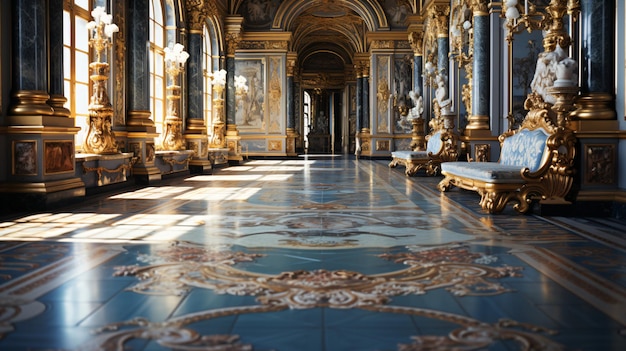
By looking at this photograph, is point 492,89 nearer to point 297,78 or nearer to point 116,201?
point 116,201

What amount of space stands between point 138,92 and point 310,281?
9189mm

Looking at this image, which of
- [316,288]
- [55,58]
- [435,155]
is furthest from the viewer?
[435,155]

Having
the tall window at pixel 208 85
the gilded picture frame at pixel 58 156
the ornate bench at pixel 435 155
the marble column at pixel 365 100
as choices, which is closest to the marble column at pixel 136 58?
the gilded picture frame at pixel 58 156

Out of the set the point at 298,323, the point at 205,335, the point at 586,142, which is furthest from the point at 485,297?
the point at 586,142

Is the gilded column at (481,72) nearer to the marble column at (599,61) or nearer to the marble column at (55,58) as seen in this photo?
the marble column at (599,61)

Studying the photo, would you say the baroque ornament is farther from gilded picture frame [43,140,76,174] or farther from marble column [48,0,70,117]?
marble column [48,0,70,117]

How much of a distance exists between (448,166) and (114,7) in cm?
661

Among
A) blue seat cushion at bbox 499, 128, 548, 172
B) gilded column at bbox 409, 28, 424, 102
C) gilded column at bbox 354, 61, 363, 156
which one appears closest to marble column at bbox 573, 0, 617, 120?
blue seat cushion at bbox 499, 128, 548, 172

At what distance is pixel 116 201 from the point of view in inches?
337

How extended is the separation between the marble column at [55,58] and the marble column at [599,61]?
21.4ft

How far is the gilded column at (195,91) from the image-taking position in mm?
16016

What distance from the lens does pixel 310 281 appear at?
369 centimetres

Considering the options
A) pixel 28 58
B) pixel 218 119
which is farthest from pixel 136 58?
pixel 218 119

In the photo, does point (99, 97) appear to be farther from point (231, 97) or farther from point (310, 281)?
point (231, 97)
